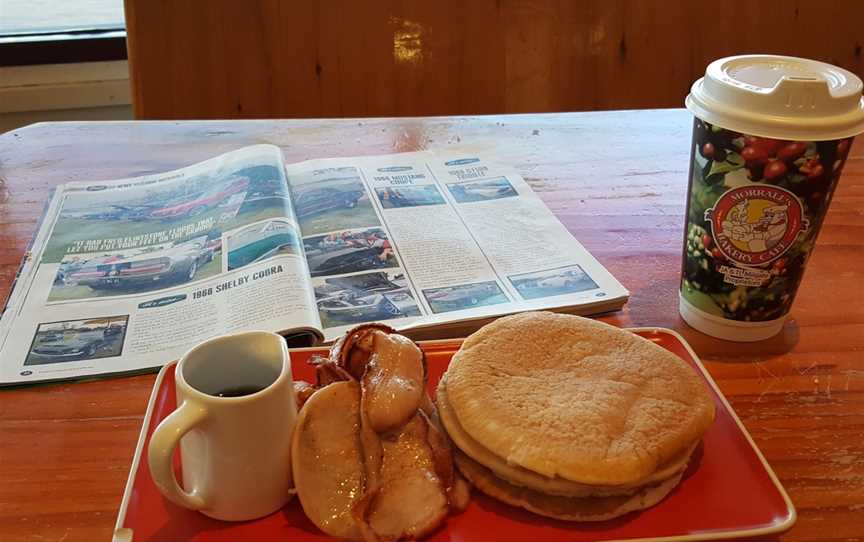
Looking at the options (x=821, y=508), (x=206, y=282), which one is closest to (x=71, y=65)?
(x=206, y=282)

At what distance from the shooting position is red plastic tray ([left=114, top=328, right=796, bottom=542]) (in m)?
0.50

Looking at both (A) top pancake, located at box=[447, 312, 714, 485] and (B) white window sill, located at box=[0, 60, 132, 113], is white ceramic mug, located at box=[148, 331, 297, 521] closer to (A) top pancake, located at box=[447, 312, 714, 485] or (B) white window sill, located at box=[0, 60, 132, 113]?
(A) top pancake, located at box=[447, 312, 714, 485]

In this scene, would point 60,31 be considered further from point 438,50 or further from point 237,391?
point 237,391

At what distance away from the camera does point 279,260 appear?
80 cm

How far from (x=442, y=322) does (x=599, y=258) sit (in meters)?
0.22

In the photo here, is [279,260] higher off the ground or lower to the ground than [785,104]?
lower

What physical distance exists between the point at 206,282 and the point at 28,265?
0.66 feet

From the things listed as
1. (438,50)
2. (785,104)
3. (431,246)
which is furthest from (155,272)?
(438,50)

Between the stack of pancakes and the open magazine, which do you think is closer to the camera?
the stack of pancakes

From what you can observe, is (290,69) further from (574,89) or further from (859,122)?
(859,122)

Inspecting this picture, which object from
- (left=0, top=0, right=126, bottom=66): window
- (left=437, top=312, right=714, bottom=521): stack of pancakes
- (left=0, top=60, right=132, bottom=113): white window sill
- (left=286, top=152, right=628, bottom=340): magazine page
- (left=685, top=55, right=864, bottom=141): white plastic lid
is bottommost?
(left=0, top=60, right=132, bottom=113): white window sill

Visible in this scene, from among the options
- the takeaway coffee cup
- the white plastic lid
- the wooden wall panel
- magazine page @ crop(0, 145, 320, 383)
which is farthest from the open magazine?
the wooden wall panel

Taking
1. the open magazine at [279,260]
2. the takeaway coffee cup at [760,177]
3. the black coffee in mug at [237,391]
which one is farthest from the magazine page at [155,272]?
the takeaway coffee cup at [760,177]

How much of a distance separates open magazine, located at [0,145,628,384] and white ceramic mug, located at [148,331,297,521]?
Result: 16 cm
